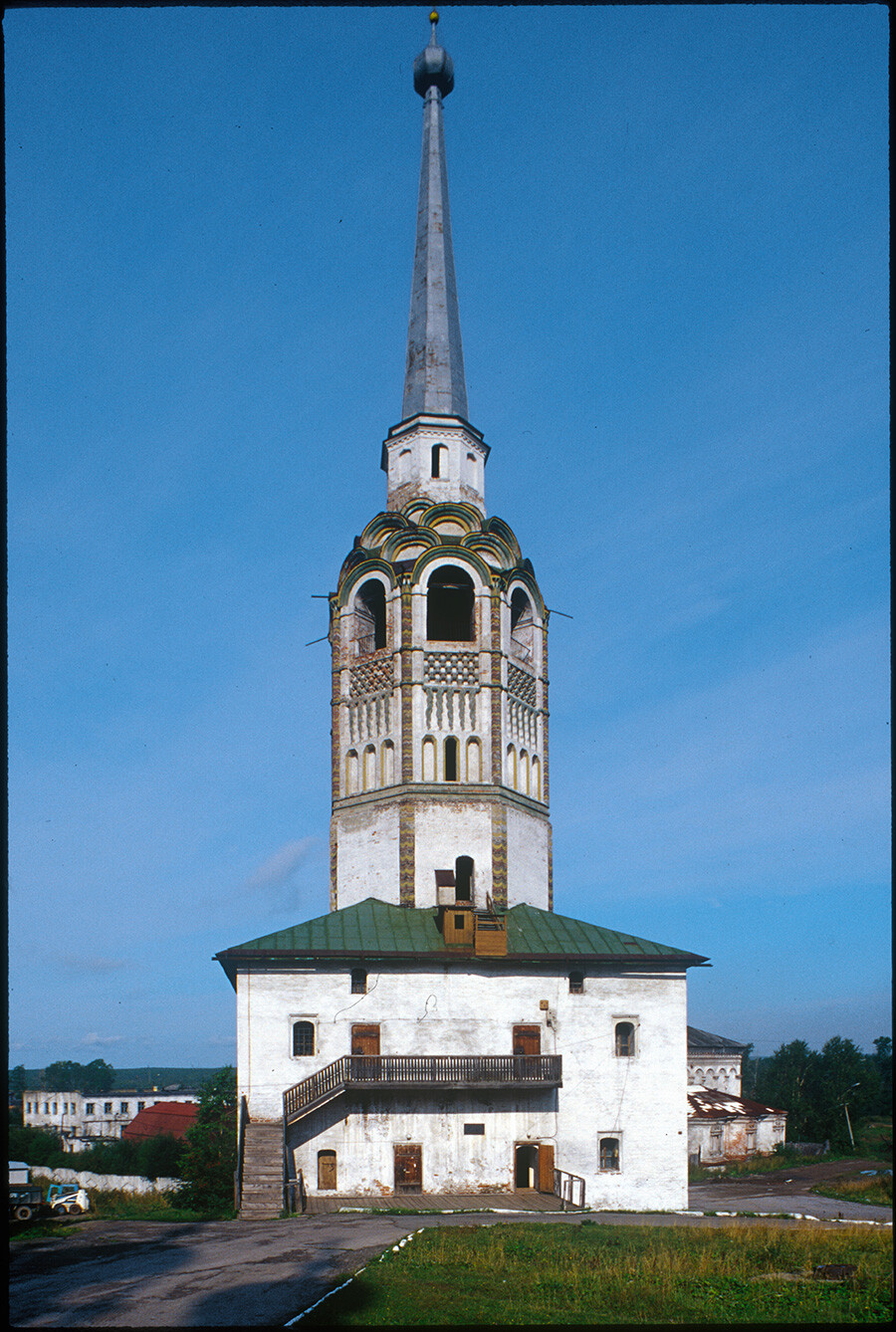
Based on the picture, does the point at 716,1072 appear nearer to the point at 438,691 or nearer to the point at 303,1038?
the point at 438,691

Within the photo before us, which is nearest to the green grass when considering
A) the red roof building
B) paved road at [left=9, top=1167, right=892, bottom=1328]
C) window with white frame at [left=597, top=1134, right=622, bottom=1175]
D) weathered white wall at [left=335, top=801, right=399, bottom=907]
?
paved road at [left=9, top=1167, right=892, bottom=1328]

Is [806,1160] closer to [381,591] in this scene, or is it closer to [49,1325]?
[381,591]

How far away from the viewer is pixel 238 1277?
61.4ft

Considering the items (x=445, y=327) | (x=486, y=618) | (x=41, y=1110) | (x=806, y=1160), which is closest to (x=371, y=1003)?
(x=486, y=618)

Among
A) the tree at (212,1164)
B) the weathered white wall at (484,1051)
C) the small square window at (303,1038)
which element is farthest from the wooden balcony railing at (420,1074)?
the tree at (212,1164)

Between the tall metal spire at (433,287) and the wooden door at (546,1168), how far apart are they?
25.0 m

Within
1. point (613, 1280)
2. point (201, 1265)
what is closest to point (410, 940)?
point (201, 1265)

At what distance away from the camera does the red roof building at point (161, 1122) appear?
7500 centimetres

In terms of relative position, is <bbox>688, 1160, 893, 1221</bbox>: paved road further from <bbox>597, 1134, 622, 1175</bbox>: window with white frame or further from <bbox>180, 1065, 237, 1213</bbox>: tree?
<bbox>180, 1065, 237, 1213</bbox>: tree

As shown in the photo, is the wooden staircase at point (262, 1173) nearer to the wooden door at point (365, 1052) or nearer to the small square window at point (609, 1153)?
the wooden door at point (365, 1052)

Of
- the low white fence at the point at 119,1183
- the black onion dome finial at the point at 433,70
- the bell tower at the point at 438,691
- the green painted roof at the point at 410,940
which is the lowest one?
the low white fence at the point at 119,1183

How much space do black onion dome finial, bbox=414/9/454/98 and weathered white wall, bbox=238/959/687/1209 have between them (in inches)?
1434

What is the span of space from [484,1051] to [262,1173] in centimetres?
693

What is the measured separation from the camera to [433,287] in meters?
44.5
